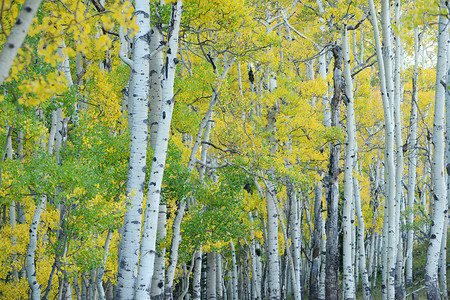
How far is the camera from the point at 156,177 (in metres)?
6.07

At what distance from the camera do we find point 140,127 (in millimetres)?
5777

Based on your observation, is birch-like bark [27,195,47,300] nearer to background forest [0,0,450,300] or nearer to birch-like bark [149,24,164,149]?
background forest [0,0,450,300]

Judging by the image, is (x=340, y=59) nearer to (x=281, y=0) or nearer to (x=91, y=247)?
(x=281, y=0)

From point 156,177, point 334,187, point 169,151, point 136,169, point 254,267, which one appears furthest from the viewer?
point 254,267

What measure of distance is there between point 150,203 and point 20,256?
456 inches

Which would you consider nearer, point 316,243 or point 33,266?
point 33,266

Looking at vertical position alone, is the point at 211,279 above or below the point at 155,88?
below

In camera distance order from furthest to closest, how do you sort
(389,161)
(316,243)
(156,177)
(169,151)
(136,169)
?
1. (316,243)
2. (389,161)
3. (169,151)
4. (156,177)
5. (136,169)

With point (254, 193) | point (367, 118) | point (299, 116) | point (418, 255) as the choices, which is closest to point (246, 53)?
point (299, 116)

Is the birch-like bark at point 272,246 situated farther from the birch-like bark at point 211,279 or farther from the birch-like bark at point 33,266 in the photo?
the birch-like bark at point 33,266

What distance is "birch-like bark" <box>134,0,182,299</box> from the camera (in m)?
5.75

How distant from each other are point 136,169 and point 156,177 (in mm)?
419

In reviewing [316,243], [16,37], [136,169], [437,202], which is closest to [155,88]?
[136,169]

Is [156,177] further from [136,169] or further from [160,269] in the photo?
[160,269]
